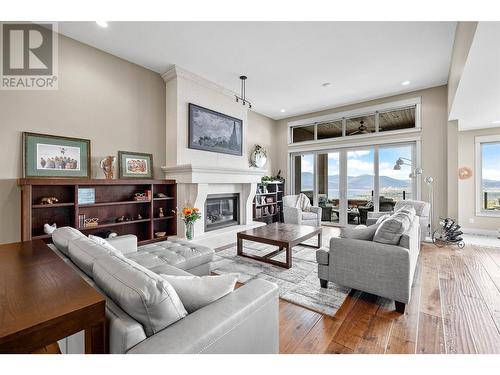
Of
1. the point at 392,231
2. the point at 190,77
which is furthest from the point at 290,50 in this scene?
the point at 392,231

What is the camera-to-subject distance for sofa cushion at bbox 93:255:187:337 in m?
0.94

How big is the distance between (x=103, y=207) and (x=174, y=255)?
1841 millimetres

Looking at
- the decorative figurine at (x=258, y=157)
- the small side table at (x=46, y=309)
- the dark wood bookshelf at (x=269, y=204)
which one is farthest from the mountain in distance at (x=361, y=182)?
the small side table at (x=46, y=309)

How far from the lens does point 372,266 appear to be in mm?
2279

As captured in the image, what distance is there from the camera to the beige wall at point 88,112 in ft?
9.09

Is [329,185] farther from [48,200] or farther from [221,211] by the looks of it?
[48,200]

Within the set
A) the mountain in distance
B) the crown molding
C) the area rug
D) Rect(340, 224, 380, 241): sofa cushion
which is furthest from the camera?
the mountain in distance

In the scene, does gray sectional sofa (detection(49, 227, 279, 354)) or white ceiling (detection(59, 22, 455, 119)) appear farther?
white ceiling (detection(59, 22, 455, 119))

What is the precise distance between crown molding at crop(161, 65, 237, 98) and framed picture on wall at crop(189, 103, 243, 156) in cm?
45

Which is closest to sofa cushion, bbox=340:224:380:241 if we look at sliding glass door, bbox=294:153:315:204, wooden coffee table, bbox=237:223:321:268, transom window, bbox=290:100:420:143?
wooden coffee table, bbox=237:223:321:268

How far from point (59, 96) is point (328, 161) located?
5.87 m

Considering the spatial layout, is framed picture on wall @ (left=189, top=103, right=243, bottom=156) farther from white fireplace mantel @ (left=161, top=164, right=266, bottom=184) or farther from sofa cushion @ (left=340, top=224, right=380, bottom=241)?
sofa cushion @ (left=340, top=224, right=380, bottom=241)

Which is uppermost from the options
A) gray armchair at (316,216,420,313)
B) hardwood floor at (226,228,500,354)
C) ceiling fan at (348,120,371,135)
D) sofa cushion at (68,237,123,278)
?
ceiling fan at (348,120,371,135)
